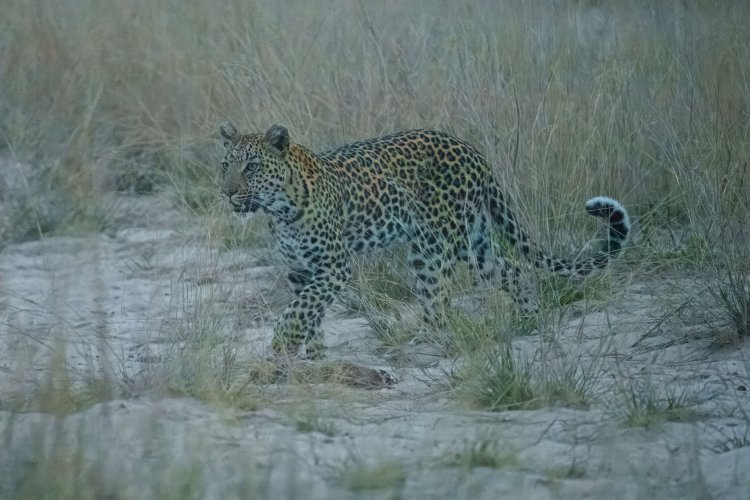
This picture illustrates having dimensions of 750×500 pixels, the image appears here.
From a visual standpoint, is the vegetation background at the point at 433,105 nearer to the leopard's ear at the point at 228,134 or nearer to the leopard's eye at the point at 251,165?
the leopard's eye at the point at 251,165

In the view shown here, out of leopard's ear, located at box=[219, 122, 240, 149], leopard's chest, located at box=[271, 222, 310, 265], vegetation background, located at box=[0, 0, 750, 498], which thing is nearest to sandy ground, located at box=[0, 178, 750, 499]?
vegetation background, located at box=[0, 0, 750, 498]

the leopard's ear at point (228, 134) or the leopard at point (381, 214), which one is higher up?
the leopard's ear at point (228, 134)

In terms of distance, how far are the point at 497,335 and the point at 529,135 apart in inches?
89.7

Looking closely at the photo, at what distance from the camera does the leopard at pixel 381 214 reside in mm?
6762

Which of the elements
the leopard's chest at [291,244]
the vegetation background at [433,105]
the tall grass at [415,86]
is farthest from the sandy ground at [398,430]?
the tall grass at [415,86]

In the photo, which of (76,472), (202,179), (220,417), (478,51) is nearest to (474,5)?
(478,51)

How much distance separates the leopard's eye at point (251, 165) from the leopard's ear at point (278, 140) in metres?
0.12

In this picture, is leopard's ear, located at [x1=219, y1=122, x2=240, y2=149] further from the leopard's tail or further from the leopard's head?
the leopard's tail

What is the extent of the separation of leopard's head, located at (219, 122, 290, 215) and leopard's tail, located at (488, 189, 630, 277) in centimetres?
135

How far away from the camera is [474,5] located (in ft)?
34.7

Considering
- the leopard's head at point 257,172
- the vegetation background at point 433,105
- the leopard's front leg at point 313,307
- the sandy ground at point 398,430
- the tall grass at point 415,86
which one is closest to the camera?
the sandy ground at point 398,430

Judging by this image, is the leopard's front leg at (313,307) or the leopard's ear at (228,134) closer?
the leopard's front leg at (313,307)

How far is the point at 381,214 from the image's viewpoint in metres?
7.21

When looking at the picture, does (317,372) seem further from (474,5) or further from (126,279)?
(474,5)
